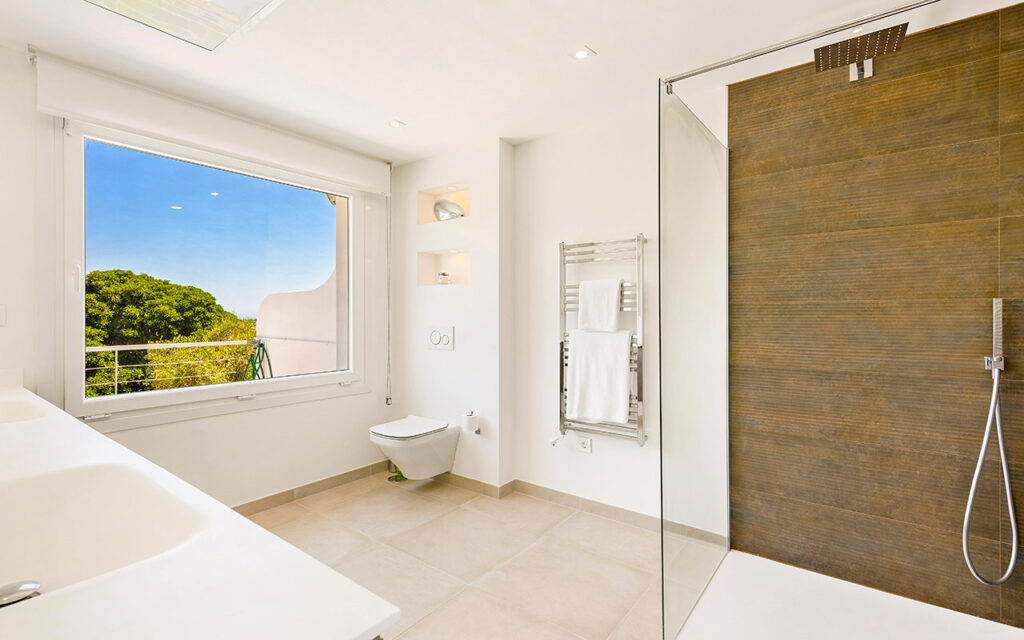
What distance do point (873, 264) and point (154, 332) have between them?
3.37 m

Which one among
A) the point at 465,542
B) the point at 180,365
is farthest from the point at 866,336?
the point at 180,365

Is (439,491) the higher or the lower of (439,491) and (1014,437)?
the lower

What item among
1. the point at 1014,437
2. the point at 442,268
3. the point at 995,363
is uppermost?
the point at 442,268

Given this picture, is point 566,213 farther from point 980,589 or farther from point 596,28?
point 980,589

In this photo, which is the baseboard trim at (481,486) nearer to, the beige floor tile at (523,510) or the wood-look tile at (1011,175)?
the beige floor tile at (523,510)

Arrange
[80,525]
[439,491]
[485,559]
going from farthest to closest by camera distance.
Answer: [439,491] → [485,559] → [80,525]

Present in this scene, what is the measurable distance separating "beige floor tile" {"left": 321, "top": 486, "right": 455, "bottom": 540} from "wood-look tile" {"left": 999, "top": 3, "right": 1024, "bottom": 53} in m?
3.18

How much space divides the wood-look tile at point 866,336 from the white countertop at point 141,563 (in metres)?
2.10

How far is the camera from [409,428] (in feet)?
10.1

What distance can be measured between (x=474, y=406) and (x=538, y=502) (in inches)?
28.0

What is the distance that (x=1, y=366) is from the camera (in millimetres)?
2043

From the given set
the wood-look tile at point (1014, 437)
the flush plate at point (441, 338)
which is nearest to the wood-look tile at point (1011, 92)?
the wood-look tile at point (1014, 437)

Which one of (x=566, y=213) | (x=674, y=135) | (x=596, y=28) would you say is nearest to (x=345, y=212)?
(x=566, y=213)

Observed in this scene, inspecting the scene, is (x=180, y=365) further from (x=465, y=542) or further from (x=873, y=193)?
(x=873, y=193)
